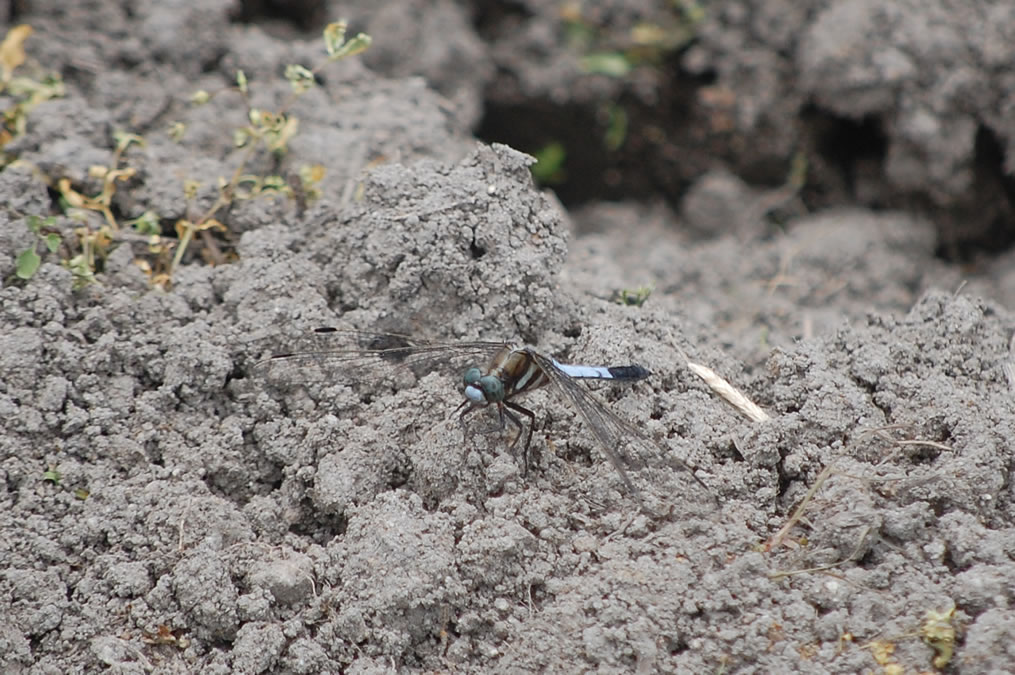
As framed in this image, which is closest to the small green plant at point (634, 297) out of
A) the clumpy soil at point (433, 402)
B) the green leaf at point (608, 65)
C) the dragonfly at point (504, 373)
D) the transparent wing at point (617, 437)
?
the clumpy soil at point (433, 402)

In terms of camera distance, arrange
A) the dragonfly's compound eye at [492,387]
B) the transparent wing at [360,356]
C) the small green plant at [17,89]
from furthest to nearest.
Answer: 1. the small green plant at [17,89]
2. the transparent wing at [360,356]
3. the dragonfly's compound eye at [492,387]

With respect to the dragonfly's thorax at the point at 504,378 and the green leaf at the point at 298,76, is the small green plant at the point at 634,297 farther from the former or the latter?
the green leaf at the point at 298,76

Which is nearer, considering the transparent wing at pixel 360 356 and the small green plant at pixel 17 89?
the transparent wing at pixel 360 356

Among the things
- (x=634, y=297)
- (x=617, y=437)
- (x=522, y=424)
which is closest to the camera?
(x=617, y=437)

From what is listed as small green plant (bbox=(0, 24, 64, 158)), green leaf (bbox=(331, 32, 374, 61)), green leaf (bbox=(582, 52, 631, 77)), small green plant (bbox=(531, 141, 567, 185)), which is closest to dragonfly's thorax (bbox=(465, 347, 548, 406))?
green leaf (bbox=(331, 32, 374, 61))

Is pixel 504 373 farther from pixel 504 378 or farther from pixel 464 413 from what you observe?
pixel 464 413

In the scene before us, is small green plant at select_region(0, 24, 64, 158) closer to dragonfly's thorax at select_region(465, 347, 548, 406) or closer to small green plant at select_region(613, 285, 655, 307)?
dragonfly's thorax at select_region(465, 347, 548, 406)

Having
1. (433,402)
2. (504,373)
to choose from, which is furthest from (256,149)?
(504,373)
